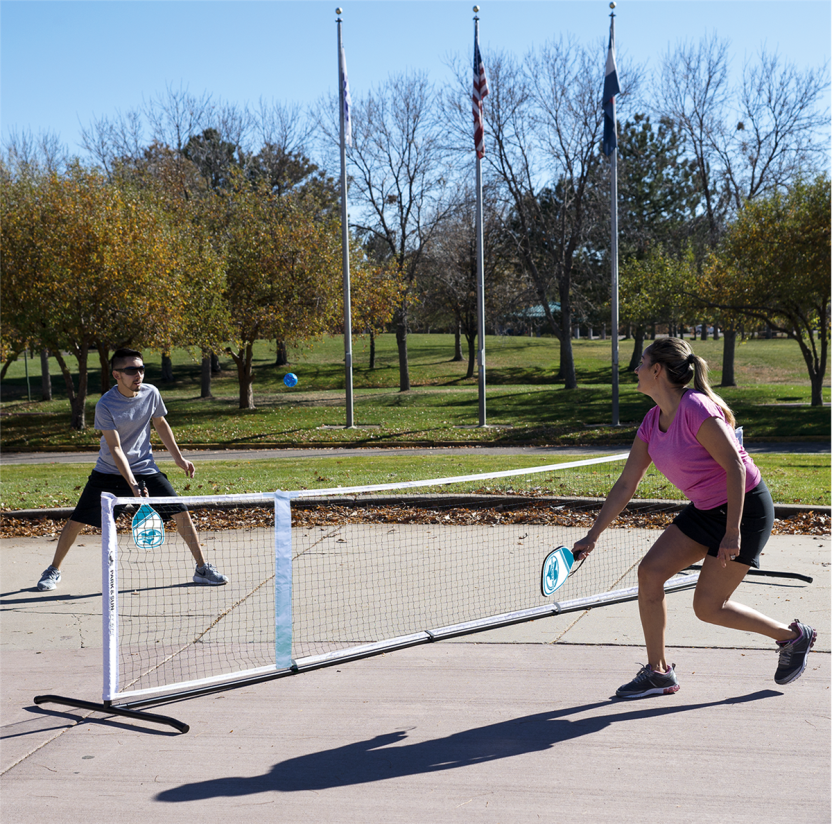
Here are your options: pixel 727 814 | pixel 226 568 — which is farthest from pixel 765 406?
pixel 727 814

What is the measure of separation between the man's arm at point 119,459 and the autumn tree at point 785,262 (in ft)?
72.1

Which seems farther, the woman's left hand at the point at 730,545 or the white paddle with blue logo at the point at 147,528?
the white paddle with blue logo at the point at 147,528

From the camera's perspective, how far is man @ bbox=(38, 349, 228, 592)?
612 centimetres

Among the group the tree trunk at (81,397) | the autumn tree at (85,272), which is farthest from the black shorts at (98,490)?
the tree trunk at (81,397)

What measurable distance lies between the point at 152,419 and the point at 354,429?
1662cm

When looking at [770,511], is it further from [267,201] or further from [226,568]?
[267,201]

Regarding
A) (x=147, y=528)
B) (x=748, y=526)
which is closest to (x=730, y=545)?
(x=748, y=526)

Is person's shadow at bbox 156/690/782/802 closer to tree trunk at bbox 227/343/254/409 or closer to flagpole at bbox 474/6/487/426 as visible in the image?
flagpole at bbox 474/6/487/426

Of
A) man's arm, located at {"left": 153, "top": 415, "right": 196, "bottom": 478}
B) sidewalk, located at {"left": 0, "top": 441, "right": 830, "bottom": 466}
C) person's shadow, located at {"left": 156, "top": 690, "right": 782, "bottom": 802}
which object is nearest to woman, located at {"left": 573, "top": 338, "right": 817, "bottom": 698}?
person's shadow, located at {"left": 156, "top": 690, "right": 782, "bottom": 802}

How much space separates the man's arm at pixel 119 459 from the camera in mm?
5926

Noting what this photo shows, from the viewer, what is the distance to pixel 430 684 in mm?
4523

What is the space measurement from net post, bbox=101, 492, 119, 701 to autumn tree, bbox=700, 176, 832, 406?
23.2m

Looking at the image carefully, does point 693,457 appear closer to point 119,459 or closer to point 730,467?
point 730,467

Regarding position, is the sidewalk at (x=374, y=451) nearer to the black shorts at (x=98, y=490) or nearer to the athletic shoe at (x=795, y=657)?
the black shorts at (x=98, y=490)
